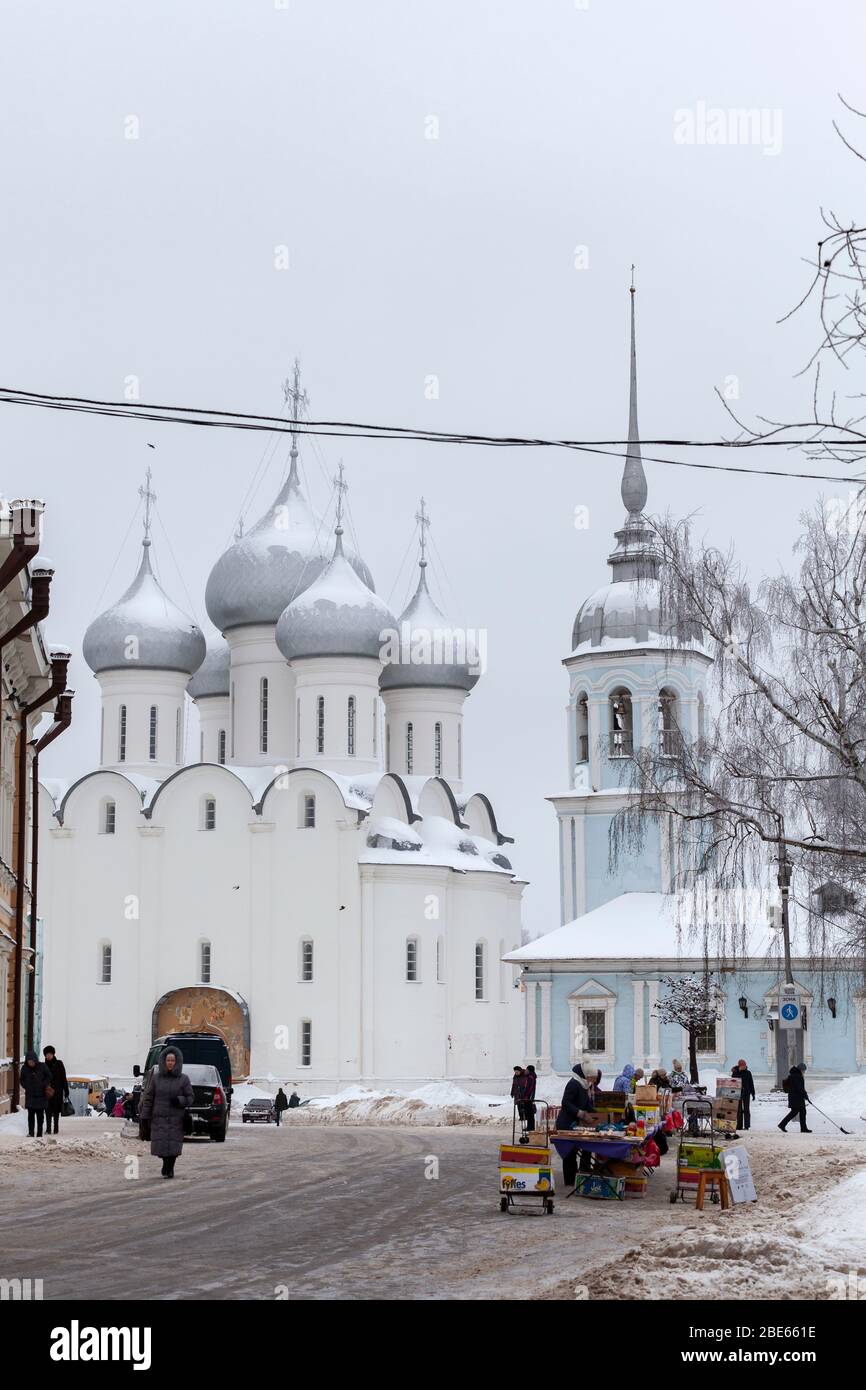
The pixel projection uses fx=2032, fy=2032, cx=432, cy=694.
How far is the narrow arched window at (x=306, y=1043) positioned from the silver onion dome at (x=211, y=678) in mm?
12986

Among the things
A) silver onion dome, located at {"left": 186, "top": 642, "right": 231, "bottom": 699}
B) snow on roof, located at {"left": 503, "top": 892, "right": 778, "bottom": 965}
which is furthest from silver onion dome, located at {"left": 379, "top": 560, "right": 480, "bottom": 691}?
snow on roof, located at {"left": 503, "top": 892, "right": 778, "bottom": 965}

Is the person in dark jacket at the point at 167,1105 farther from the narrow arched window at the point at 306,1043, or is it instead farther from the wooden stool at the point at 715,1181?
the narrow arched window at the point at 306,1043

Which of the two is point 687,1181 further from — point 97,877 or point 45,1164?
point 97,877

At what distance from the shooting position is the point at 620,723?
51.4m

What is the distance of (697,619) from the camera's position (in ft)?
85.0

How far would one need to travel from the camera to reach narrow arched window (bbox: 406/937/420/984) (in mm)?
53906

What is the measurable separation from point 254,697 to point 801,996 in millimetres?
19803

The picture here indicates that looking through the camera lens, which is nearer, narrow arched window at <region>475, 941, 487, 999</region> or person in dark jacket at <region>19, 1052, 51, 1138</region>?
person in dark jacket at <region>19, 1052, 51, 1138</region>

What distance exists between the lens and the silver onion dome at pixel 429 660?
5919 cm

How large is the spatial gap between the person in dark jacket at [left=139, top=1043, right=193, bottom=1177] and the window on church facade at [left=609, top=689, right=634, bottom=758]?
3202cm

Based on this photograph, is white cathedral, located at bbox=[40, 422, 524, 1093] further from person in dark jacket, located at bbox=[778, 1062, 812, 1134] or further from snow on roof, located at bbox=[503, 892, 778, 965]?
person in dark jacket, located at bbox=[778, 1062, 812, 1134]

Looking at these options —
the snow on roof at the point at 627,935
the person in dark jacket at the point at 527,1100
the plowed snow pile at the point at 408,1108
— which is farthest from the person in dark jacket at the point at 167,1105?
the snow on roof at the point at 627,935

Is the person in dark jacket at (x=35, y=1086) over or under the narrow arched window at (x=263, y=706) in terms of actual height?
under

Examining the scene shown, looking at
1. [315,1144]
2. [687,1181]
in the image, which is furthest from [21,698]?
[687,1181]
